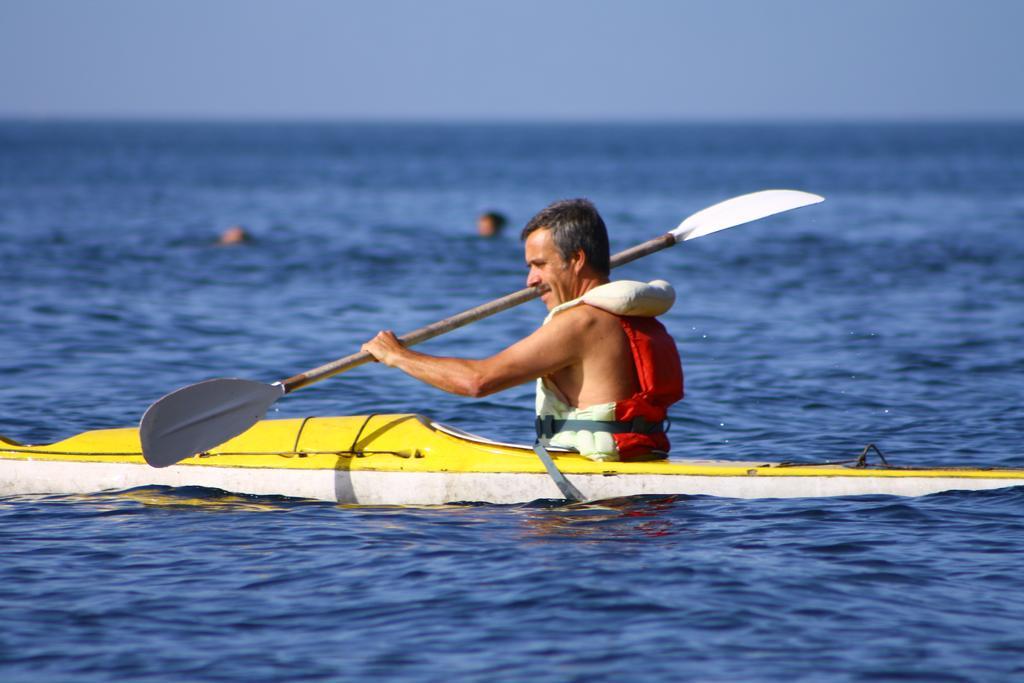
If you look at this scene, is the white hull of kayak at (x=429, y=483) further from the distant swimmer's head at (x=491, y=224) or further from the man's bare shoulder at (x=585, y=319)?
the distant swimmer's head at (x=491, y=224)

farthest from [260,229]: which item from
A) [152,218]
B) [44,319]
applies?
[44,319]

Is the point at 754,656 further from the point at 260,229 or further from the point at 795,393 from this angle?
the point at 260,229

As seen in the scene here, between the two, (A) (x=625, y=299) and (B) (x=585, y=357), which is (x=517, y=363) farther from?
(A) (x=625, y=299)

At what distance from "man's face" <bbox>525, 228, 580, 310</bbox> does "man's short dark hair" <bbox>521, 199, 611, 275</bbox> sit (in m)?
0.03

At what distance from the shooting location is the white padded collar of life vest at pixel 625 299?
235 inches

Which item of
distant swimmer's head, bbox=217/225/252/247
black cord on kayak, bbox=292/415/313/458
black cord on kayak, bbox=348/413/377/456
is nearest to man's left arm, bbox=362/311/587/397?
black cord on kayak, bbox=348/413/377/456

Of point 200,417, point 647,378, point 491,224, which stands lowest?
point 200,417

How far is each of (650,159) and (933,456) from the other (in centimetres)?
7784

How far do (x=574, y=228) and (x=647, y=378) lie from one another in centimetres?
76

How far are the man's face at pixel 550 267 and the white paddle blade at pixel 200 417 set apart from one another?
150 centimetres

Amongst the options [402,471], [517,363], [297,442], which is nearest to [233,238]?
[297,442]

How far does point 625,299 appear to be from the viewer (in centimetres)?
596

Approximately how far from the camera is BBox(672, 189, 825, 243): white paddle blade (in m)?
7.66

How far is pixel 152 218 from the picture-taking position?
1165 inches
